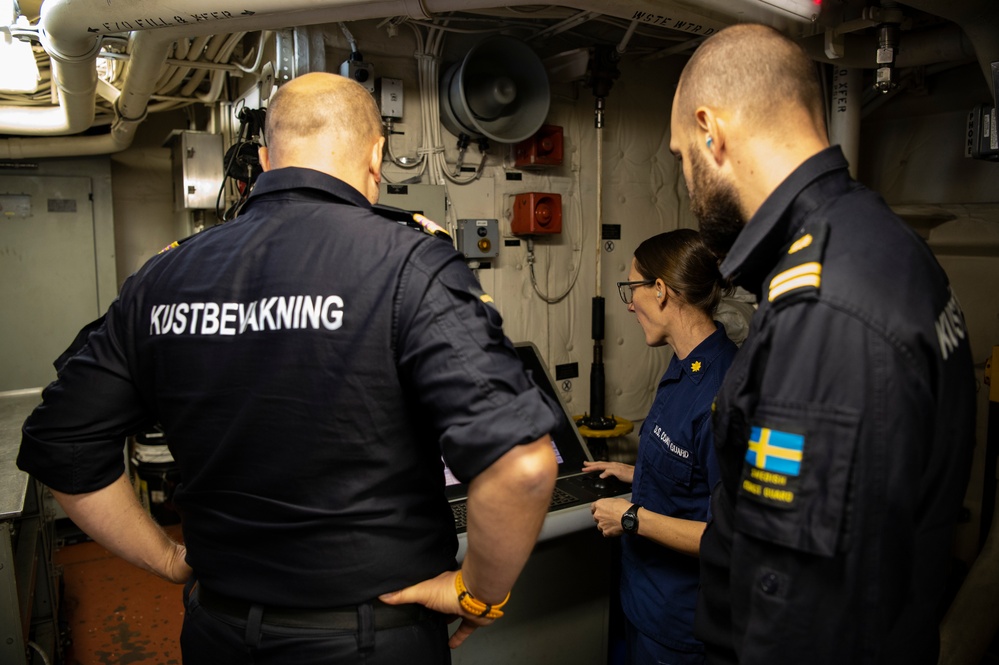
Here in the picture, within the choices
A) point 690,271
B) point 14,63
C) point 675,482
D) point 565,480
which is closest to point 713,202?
point 690,271

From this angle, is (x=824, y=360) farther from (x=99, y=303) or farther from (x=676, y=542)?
(x=99, y=303)

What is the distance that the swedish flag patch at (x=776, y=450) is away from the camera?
0.85 metres

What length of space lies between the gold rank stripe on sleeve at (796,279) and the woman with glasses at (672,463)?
66 cm

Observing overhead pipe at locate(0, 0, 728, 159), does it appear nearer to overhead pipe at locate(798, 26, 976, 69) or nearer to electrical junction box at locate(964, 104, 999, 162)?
overhead pipe at locate(798, 26, 976, 69)

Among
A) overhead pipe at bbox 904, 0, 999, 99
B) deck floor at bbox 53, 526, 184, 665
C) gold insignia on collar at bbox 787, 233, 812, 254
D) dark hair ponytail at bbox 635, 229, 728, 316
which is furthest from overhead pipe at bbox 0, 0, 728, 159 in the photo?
deck floor at bbox 53, 526, 184, 665

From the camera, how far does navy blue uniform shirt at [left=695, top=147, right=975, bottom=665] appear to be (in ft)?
2.72

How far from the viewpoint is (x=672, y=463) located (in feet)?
5.35

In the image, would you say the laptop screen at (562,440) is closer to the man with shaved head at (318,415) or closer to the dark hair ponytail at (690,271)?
the dark hair ponytail at (690,271)

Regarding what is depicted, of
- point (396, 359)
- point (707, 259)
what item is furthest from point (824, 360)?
point (707, 259)

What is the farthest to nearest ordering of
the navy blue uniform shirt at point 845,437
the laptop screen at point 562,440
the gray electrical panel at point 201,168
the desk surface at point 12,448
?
the gray electrical panel at point 201,168 < the laptop screen at point 562,440 < the desk surface at point 12,448 < the navy blue uniform shirt at point 845,437

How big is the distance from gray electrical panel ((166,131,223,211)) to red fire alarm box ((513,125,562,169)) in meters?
1.54

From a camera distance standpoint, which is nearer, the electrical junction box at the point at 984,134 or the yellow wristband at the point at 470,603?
the yellow wristband at the point at 470,603

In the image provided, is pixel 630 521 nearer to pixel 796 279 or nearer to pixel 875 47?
pixel 796 279

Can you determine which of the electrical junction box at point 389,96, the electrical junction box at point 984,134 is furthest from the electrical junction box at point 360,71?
the electrical junction box at point 984,134
